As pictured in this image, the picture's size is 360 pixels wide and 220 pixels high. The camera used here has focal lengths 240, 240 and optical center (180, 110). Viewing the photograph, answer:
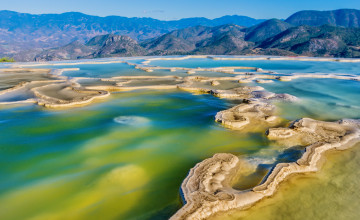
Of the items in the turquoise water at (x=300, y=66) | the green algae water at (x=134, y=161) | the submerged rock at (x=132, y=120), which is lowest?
the green algae water at (x=134, y=161)

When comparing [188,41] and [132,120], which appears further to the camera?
[188,41]

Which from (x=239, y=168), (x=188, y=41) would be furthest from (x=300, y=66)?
(x=188, y=41)

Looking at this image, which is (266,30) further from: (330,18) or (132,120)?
(132,120)

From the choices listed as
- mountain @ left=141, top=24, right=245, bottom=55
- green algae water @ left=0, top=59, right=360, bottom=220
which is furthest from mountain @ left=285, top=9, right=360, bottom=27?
green algae water @ left=0, top=59, right=360, bottom=220

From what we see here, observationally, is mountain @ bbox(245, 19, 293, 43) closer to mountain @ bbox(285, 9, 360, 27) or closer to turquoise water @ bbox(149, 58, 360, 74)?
mountain @ bbox(285, 9, 360, 27)

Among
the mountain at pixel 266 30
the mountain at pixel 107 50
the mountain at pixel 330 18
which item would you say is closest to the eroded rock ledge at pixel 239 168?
the mountain at pixel 107 50

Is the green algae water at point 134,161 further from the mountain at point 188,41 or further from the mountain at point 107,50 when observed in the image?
the mountain at point 107,50
